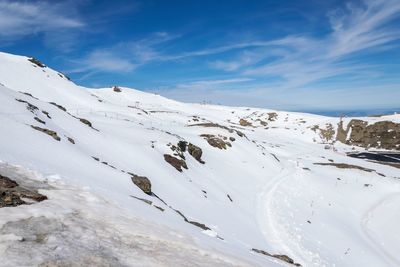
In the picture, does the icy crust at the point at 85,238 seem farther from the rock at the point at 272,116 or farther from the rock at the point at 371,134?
the rock at the point at 272,116

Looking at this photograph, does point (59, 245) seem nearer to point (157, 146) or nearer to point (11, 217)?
point (11, 217)

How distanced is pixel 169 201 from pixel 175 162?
34.4 ft

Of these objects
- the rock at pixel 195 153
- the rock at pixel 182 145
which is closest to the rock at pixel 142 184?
the rock at pixel 182 145

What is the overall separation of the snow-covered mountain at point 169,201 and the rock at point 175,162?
0.18 m

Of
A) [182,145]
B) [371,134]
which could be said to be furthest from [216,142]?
[371,134]

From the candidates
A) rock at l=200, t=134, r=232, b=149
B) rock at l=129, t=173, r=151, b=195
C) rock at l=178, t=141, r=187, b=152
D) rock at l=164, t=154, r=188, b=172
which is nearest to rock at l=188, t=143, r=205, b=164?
rock at l=178, t=141, r=187, b=152

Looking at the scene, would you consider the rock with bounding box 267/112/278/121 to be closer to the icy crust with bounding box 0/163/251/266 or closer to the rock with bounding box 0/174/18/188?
the icy crust with bounding box 0/163/251/266

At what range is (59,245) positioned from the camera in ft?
28.3

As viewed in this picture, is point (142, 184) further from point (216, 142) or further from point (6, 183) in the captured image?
point (216, 142)

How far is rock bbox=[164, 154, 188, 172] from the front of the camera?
33.2 m

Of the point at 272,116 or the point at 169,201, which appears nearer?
the point at 169,201

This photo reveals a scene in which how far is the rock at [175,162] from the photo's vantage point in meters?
33.2

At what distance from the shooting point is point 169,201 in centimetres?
2348

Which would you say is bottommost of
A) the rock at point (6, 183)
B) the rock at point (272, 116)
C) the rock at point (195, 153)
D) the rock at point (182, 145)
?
the rock at point (6, 183)
